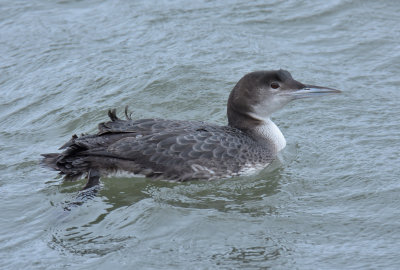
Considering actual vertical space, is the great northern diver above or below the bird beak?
below

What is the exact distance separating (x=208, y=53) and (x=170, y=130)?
360 centimetres

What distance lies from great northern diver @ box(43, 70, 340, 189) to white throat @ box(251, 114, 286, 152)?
5.4 inches

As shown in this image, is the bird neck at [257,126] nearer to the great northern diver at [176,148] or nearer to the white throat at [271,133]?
the white throat at [271,133]

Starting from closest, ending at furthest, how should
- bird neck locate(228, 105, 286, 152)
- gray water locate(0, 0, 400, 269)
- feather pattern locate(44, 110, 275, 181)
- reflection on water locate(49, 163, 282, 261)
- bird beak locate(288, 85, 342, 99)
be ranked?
gray water locate(0, 0, 400, 269) → reflection on water locate(49, 163, 282, 261) → feather pattern locate(44, 110, 275, 181) → bird beak locate(288, 85, 342, 99) → bird neck locate(228, 105, 286, 152)

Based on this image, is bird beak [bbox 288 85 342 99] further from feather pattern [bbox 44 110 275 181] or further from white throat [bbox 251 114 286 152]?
feather pattern [bbox 44 110 275 181]

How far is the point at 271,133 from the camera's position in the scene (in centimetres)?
752

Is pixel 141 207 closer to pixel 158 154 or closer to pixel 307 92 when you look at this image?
pixel 158 154


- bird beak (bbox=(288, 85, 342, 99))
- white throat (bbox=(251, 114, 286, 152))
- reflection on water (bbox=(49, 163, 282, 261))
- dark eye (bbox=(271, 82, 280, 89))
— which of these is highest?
dark eye (bbox=(271, 82, 280, 89))

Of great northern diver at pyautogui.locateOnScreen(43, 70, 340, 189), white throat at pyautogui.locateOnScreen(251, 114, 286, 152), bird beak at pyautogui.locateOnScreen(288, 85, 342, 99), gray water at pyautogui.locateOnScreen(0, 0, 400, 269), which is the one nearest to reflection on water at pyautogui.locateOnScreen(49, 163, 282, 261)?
gray water at pyautogui.locateOnScreen(0, 0, 400, 269)

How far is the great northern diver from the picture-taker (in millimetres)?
6844

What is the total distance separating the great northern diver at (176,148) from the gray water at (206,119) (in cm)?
18

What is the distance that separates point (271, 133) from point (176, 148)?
1.24 meters

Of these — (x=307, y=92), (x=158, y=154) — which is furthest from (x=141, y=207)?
(x=307, y=92)

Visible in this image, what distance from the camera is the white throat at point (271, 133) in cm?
749
